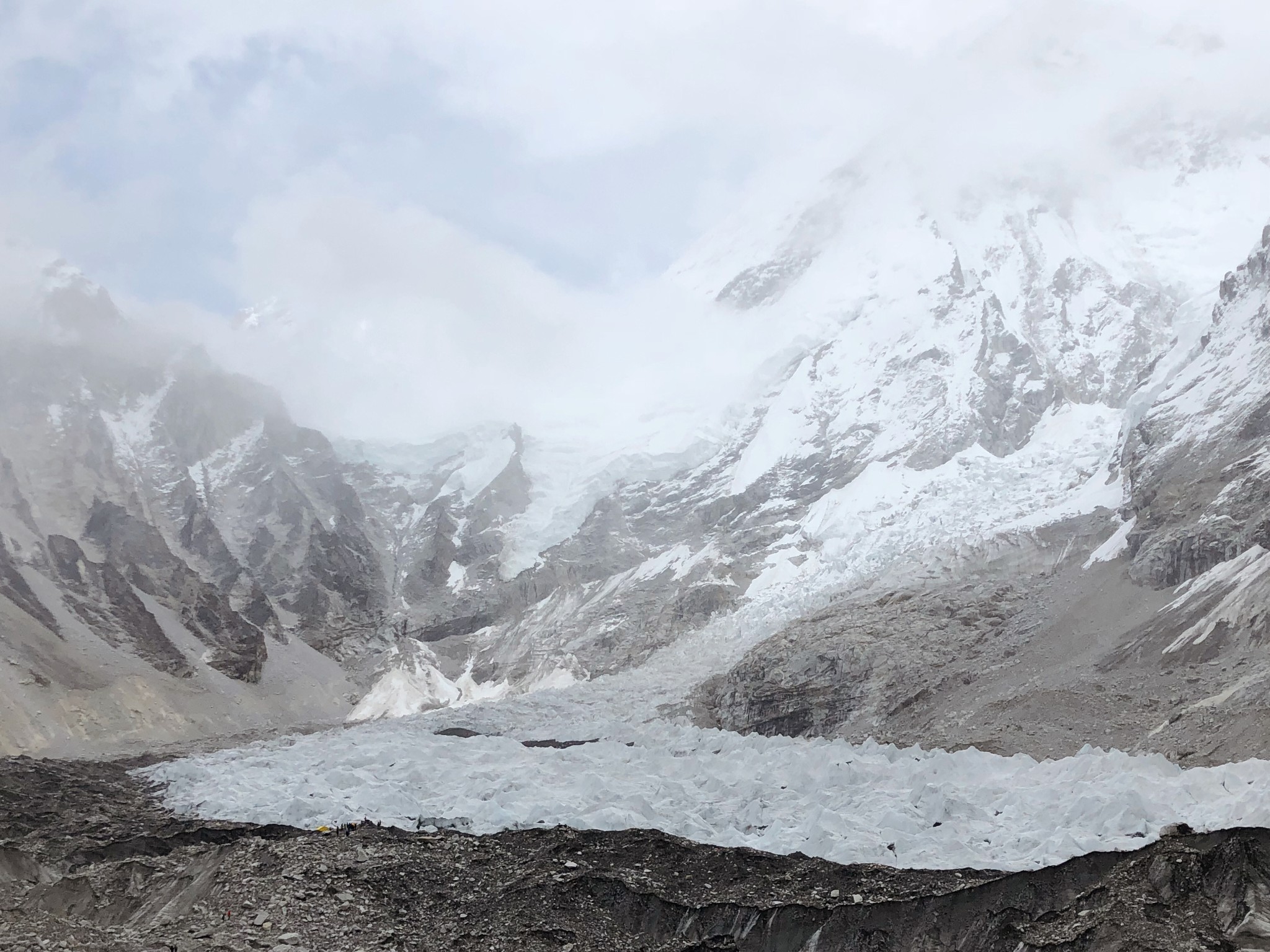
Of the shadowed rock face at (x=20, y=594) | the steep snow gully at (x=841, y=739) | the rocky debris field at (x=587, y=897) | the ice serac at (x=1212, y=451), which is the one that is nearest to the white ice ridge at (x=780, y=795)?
the steep snow gully at (x=841, y=739)

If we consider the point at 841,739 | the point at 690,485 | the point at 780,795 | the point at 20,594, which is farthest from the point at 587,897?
the point at 690,485

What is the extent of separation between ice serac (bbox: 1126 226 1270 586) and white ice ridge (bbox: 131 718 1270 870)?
83.4 feet

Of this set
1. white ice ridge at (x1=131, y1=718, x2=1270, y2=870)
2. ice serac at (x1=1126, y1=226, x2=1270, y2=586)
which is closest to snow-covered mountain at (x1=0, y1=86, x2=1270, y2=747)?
ice serac at (x1=1126, y1=226, x2=1270, y2=586)

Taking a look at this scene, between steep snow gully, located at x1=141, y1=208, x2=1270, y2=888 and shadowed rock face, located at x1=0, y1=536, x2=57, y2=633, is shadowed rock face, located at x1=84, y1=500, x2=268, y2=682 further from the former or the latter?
steep snow gully, located at x1=141, y1=208, x2=1270, y2=888

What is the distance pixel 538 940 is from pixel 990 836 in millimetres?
11243

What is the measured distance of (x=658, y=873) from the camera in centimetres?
2508

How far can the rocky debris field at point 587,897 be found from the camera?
20.1 m

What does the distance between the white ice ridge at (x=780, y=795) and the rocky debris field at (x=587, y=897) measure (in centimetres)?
160

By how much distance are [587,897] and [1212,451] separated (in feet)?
184

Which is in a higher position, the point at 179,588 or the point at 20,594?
the point at 20,594

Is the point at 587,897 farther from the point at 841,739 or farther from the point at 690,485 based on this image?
the point at 690,485

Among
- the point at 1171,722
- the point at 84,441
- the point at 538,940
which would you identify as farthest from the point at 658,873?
the point at 84,441

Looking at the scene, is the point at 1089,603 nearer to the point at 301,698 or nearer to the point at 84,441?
the point at 301,698

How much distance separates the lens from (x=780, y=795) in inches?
1294
